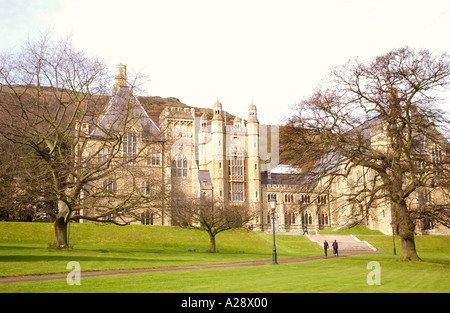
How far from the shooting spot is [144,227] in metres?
49.1

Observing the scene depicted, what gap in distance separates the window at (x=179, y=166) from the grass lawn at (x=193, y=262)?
66.9ft

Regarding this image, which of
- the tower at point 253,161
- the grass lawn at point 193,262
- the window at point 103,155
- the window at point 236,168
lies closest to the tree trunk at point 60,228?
the grass lawn at point 193,262

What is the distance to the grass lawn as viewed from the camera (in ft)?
40.0

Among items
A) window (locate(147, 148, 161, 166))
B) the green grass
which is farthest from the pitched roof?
the green grass

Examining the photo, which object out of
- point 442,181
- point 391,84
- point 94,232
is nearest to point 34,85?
point 94,232

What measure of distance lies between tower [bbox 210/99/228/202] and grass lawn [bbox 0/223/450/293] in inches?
1018

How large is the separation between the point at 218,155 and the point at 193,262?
187ft

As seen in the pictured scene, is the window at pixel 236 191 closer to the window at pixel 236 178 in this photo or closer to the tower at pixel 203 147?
the window at pixel 236 178

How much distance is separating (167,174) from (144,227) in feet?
47.6

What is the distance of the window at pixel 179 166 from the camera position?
69569mm
